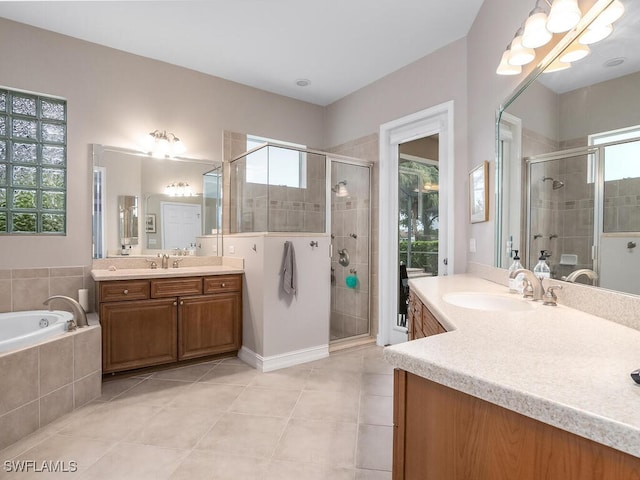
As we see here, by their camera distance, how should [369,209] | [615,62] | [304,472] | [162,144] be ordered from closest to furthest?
1. [615,62]
2. [304,472]
3. [162,144]
4. [369,209]

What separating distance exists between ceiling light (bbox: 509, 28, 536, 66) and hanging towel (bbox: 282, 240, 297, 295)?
2.04 meters

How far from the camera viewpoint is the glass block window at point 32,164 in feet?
8.73

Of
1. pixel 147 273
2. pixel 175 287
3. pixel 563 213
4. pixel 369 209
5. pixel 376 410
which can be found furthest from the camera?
pixel 369 209

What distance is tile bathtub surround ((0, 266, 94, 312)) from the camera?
2.61 m

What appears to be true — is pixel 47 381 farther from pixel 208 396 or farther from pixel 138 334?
pixel 208 396

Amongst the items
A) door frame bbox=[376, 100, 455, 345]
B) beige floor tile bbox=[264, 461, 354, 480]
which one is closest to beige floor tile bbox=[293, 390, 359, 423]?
beige floor tile bbox=[264, 461, 354, 480]

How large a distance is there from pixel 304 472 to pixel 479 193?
2.08 meters

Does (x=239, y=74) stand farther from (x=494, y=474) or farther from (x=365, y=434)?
(x=494, y=474)

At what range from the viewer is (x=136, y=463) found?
67.7 inches

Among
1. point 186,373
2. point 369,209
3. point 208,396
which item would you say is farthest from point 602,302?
point 186,373

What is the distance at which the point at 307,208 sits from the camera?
132 inches

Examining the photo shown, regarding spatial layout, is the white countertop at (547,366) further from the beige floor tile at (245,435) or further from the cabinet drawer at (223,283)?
the cabinet drawer at (223,283)

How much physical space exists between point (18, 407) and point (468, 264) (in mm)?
3114

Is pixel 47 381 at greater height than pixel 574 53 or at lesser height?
lesser
